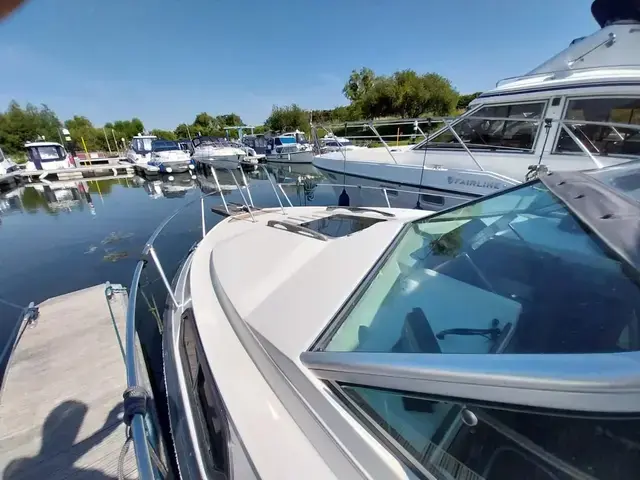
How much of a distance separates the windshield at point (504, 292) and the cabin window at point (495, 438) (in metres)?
0.18

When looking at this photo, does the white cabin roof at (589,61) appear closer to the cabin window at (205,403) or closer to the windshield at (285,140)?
the cabin window at (205,403)

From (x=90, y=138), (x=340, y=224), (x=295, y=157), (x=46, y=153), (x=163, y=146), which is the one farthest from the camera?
(x=90, y=138)

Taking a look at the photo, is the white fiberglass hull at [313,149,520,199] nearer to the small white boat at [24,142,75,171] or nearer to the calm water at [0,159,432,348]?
the calm water at [0,159,432,348]

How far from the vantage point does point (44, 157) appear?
64.1 feet

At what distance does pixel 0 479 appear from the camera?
5.84 feet

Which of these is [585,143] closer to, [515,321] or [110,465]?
[515,321]

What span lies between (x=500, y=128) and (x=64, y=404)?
7373 millimetres

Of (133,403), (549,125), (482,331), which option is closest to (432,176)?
(549,125)

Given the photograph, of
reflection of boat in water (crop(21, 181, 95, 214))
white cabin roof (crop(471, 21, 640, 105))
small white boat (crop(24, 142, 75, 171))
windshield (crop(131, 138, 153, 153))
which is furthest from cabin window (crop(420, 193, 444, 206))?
small white boat (crop(24, 142, 75, 171))

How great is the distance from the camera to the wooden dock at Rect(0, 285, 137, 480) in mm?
1854

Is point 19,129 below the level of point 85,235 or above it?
above

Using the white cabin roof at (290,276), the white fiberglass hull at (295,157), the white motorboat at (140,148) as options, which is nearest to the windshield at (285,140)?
the white fiberglass hull at (295,157)

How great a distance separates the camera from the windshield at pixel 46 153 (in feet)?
63.7

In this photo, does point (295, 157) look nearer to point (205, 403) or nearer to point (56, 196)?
point (56, 196)
